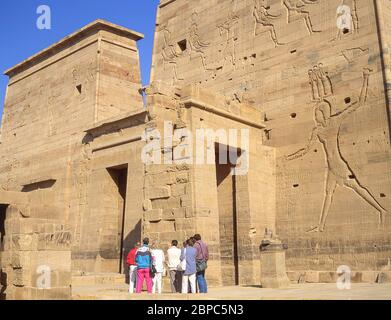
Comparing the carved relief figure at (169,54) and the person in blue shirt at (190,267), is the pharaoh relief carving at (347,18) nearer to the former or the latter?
the carved relief figure at (169,54)

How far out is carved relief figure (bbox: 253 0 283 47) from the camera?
12188mm

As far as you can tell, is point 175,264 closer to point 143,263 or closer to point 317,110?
point 143,263

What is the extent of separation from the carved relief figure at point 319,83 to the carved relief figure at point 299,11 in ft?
3.57

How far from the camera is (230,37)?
13250 mm

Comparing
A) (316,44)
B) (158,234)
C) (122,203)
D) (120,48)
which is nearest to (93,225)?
(122,203)

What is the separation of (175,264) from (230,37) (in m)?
7.87

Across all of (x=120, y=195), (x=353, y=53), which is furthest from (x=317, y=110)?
(x=120, y=195)

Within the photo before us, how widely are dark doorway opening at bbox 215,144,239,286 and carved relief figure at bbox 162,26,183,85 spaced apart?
4.28 meters

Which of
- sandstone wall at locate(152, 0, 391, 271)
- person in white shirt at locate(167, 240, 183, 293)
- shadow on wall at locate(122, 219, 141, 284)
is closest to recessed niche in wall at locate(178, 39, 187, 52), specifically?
sandstone wall at locate(152, 0, 391, 271)

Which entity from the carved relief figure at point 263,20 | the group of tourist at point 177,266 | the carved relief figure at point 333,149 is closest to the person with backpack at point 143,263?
the group of tourist at point 177,266

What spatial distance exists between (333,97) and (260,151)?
215 centimetres
